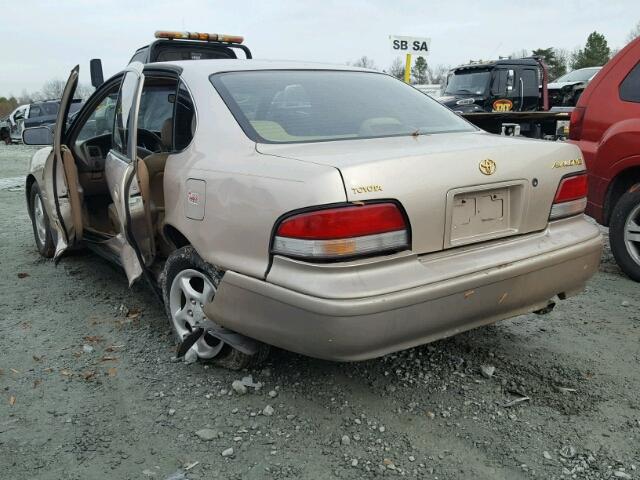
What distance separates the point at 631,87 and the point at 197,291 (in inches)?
140

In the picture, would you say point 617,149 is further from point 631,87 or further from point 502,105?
point 502,105

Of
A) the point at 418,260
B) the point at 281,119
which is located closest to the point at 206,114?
the point at 281,119

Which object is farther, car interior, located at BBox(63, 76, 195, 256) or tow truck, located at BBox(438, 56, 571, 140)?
tow truck, located at BBox(438, 56, 571, 140)

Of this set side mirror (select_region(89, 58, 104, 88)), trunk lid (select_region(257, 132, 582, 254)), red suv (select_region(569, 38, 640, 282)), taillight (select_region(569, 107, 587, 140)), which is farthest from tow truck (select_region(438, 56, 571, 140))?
trunk lid (select_region(257, 132, 582, 254))

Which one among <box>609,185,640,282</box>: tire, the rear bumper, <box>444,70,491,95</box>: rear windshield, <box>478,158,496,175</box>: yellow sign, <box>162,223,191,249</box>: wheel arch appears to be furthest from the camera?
<box>444,70,491,95</box>: rear windshield

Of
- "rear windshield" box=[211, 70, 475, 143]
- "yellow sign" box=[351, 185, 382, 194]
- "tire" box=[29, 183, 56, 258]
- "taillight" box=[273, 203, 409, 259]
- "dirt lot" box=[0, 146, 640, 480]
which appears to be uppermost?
"rear windshield" box=[211, 70, 475, 143]

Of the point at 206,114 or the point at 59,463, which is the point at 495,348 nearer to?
the point at 206,114

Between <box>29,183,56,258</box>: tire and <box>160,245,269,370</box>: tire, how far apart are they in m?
2.36

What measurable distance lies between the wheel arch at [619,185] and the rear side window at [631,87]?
20.8 inches

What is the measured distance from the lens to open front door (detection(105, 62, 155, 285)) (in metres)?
3.30

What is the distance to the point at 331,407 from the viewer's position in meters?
2.79

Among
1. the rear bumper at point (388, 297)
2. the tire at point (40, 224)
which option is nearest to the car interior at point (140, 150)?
the tire at point (40, 224)

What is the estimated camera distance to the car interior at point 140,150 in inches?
129

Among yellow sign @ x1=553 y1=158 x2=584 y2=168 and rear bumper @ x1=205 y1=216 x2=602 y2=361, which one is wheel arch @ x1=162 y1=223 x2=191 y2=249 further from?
yellow sign @ x1=553 y1=158 x2=584 y2=168
